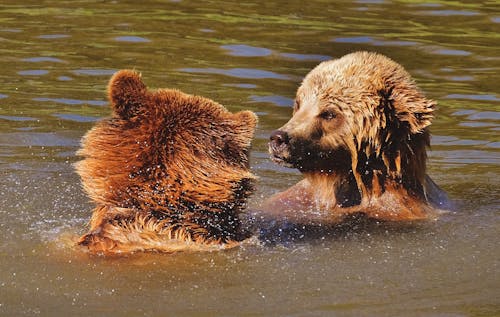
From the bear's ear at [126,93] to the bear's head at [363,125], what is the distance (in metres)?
1.61

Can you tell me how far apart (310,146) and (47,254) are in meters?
2.08

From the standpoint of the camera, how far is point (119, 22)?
14.7 meters

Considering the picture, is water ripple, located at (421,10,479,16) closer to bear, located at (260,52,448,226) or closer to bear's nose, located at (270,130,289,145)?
bear, located at (260,52,448,226)

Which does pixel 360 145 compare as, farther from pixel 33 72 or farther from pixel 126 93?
pixel 33 72

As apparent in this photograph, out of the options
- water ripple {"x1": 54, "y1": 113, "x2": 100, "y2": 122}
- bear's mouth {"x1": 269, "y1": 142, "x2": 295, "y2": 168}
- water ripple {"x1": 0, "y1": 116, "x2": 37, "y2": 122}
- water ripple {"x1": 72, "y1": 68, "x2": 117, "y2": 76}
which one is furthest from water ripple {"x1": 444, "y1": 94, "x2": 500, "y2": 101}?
bear's mouth {"x1": 269, "y1": 142, "x2": 295, "y2": 168}

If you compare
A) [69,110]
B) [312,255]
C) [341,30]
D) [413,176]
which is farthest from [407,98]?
[341,30]

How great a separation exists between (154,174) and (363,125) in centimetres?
211

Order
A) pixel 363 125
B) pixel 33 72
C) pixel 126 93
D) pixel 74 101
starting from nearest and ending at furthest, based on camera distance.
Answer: pixel 126 93, pixel 363 125, pixel 74 101, pixel 33 72

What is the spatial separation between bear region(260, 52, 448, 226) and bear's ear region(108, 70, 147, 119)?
1.63 meters

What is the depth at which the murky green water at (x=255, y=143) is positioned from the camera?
19.8 ft

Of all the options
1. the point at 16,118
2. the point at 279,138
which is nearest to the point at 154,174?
the point at 279,138

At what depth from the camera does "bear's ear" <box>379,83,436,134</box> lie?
7.56 m

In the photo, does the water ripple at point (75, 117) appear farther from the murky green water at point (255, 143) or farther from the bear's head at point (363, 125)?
the bear's head at point (363, 125)

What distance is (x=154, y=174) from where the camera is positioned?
240 inches
